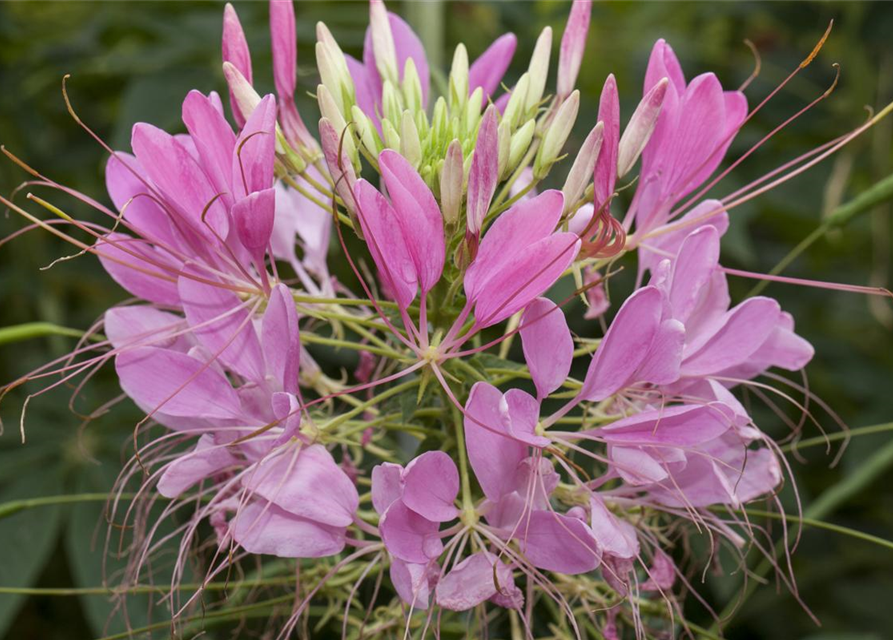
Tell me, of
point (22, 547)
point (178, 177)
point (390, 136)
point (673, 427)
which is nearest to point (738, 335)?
point (673, 427)

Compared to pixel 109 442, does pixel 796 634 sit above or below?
below

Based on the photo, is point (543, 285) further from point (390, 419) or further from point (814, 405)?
point (814, 405)

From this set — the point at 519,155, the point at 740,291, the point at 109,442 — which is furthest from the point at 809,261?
the point at 109,442

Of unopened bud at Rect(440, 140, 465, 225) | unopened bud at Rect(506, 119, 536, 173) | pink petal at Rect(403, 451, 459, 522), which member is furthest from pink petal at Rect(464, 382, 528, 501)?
unopened bud at Rect(506, 119, 536, 173)

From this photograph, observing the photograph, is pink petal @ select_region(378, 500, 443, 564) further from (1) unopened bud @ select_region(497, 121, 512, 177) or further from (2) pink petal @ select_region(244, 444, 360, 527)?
(1) unopened bud @ select_region(497, 121, 512, 177)

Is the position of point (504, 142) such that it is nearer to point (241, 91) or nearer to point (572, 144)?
point (241, 91)

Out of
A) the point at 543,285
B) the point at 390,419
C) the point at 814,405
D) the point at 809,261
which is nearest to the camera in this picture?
the point at 543,285
